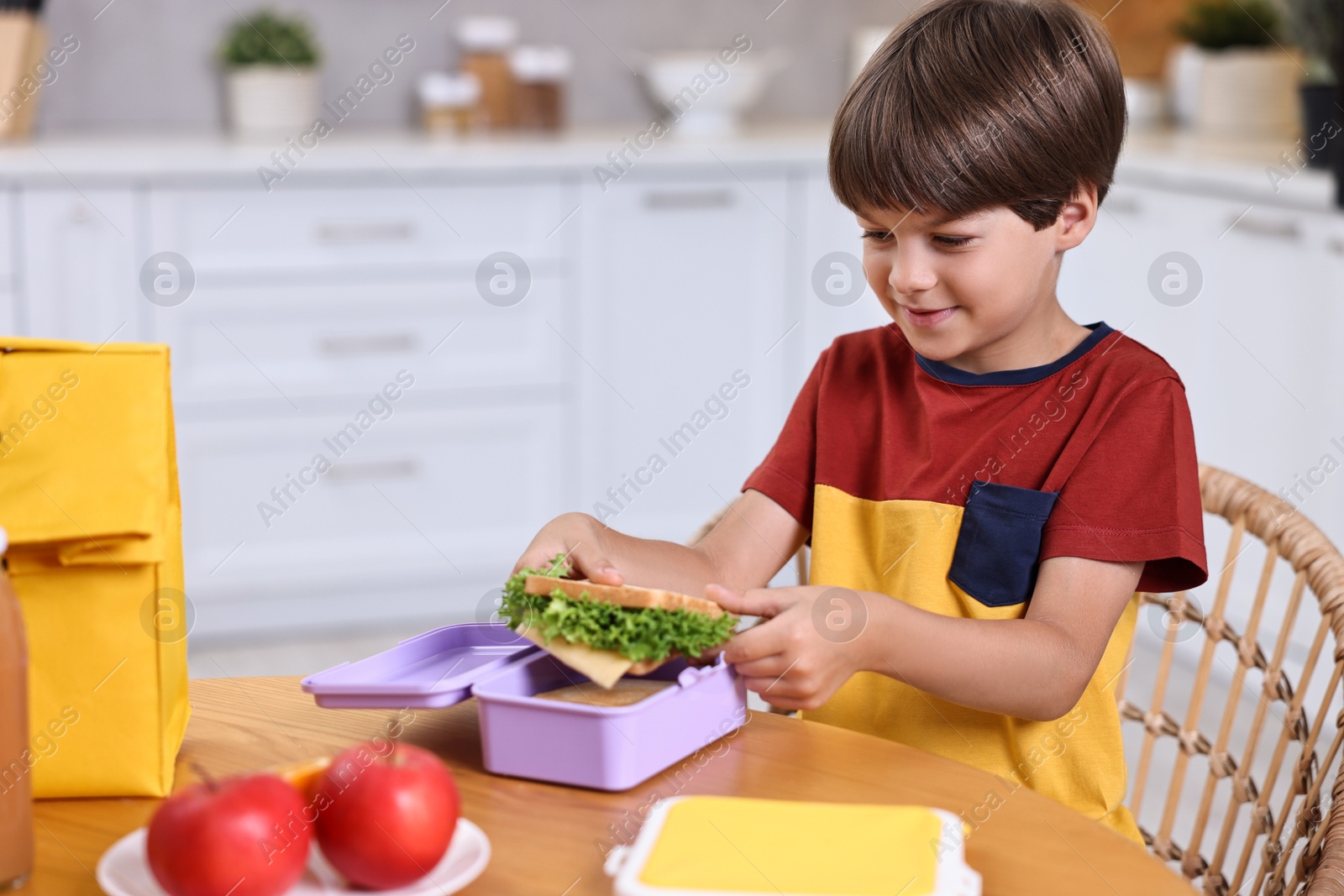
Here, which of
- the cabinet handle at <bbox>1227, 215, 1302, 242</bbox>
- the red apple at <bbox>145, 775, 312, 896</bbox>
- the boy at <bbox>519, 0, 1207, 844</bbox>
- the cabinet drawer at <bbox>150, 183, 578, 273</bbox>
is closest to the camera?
the red apple at <bbox>145, 775, 312, 896</bbox>

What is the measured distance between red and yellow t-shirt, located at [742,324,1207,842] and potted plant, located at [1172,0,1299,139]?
1.94 m

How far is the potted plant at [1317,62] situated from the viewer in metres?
2.26

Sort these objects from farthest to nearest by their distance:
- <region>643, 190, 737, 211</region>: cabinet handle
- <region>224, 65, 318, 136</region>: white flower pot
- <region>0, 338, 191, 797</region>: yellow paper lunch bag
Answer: <region>224, 65, 318, 136</region>: white flower pot → <region>643, 190, 737, 211</region>: cabinet handle → <region>0, 338, 191, 797</region>: yellow paper lunch bag

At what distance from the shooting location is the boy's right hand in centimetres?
94

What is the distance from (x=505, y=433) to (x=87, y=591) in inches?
76.4

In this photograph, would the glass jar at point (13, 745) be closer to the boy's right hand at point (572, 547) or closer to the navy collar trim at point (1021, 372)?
the boy's right hand at point (572, 547)

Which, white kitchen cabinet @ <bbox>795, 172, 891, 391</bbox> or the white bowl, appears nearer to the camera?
white kitchen cabinet @ <bbox>795, 172, 891, 391</bbox>

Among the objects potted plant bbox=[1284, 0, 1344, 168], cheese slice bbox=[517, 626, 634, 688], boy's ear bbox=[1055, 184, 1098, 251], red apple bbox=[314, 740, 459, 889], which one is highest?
potted plant bbox=[1284, 0, 1344, 168]

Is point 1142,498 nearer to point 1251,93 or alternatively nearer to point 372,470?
point 372,470

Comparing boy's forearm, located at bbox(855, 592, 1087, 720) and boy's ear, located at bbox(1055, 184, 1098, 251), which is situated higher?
boy's ear, located at bbox(1055, 184, 1098, 251)

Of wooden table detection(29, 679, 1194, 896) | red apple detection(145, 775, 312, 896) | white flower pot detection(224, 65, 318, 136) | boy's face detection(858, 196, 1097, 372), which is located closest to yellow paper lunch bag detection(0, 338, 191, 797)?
wooden table detection(29, 679, 1194, 896)

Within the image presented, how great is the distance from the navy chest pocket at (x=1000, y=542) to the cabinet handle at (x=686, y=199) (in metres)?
1.71

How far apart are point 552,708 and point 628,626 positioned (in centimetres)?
6

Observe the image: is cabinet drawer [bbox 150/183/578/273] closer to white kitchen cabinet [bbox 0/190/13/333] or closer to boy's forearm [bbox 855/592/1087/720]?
white kitchen cabinet [bbox 0/190/13/333]
